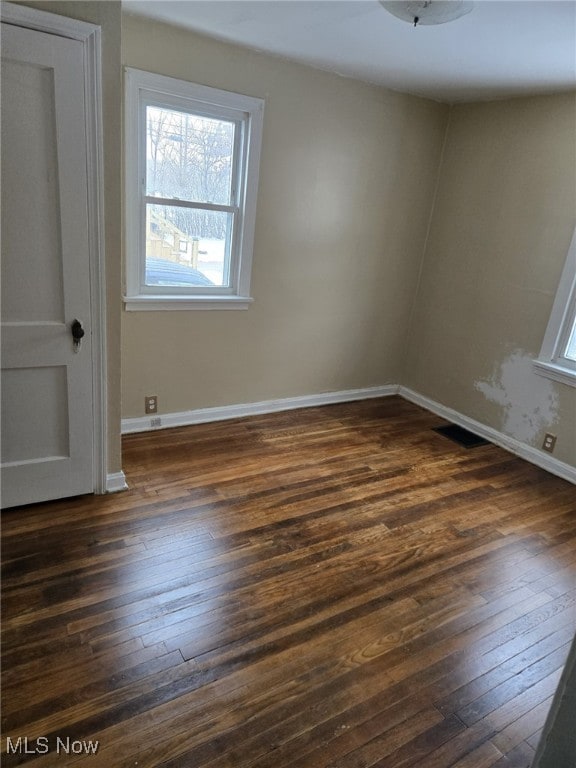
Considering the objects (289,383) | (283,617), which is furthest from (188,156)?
(283,617)

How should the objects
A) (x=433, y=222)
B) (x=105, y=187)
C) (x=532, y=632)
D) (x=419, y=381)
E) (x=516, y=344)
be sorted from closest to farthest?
(x=532, y=632) < (x=105, y=187) < (x=516, y=344) < (x=433, y=222) < (x=419, y=381)

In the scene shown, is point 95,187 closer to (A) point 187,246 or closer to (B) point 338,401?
(A) point 187,246

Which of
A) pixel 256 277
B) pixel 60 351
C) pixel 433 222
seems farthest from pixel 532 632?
pixel 433 222

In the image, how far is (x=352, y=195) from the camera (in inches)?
146

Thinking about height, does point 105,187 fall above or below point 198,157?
below

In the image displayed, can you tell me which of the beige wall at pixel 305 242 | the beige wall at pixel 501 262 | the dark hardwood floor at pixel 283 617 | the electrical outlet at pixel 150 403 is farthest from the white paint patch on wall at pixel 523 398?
the electrical outlet at pixel 150 403

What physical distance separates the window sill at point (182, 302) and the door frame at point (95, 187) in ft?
2.58

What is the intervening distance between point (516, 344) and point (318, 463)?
1788 mm

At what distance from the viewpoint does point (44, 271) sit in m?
2.15

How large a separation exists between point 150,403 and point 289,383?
1170 mm

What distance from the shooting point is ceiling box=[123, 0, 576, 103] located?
86.4 inches

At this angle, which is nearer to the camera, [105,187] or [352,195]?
[105,187]

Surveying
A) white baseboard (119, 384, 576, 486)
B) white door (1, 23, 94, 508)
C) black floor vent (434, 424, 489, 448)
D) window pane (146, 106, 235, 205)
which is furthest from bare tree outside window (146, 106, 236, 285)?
black floor vent (434, 424, 489, 448)

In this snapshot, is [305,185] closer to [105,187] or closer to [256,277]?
[256,277]
